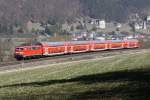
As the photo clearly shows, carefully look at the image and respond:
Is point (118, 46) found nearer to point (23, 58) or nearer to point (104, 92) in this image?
point (23, 58)

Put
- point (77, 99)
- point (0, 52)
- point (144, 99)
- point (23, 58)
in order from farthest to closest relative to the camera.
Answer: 1. point (0, 52)
2. point (23, 58)
3. point (77, 99)
4. point (144, 99)

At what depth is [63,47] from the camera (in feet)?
246

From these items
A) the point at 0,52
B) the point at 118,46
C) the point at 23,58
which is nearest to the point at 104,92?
the point at 23,58

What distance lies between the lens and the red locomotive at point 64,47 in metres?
66.4

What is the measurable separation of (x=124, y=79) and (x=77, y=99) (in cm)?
463

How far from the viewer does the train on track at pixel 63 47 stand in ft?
218

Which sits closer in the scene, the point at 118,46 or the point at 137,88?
the point at 137,88

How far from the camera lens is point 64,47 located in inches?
2960

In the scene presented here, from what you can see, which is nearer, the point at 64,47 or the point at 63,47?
the point at 63,47

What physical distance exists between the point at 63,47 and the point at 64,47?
0.28m

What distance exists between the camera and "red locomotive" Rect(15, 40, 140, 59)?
66.4 meters

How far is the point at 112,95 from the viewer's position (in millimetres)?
15250

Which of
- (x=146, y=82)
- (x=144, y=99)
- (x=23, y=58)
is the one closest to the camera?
(x=144, y=99)

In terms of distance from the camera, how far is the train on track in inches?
2613
